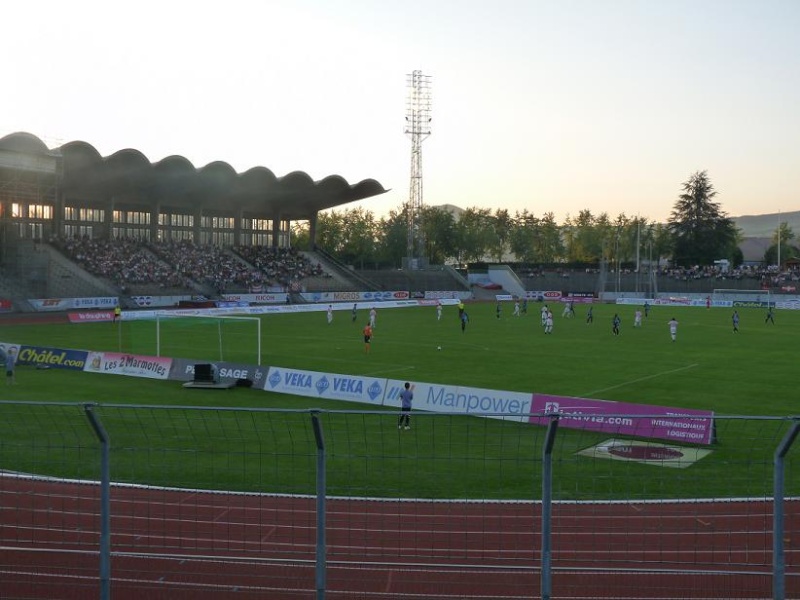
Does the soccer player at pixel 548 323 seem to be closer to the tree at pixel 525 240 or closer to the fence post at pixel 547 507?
the fence post at pixel 547 507

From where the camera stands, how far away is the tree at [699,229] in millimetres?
132750

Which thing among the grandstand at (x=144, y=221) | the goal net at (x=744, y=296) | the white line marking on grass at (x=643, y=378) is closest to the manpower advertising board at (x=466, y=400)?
the white line marking on grass at (x=643, y=378)

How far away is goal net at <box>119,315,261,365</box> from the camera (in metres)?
38.0

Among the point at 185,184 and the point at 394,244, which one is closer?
the point at 185,184

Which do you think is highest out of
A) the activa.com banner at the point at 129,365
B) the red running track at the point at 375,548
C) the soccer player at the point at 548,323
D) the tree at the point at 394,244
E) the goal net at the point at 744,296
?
the tree at the point at 394,244

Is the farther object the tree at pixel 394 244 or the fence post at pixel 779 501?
the tree at pixel 394 244

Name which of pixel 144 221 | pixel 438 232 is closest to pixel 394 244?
pixel 438 232

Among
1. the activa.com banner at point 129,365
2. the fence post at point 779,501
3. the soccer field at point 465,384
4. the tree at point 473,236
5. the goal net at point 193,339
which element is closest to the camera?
the fence post at point 779,501

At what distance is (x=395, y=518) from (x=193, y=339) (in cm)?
3201

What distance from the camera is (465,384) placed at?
29.2 m

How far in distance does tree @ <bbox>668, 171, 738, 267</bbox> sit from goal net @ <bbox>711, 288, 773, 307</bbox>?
3688 cm

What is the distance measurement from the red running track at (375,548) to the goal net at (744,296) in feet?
254

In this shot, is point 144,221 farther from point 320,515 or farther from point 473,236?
point 320,515

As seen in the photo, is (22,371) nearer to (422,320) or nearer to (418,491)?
(418,491)
